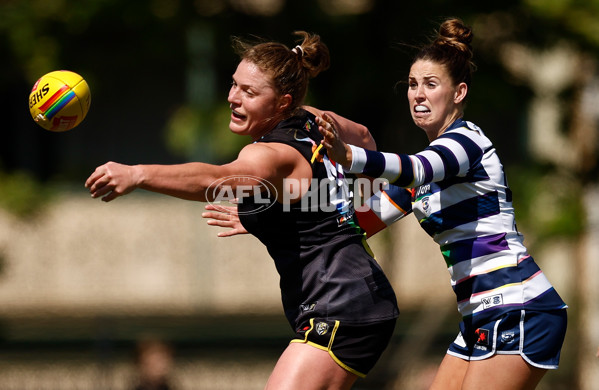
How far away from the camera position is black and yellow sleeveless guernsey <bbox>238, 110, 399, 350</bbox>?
13.3 feet

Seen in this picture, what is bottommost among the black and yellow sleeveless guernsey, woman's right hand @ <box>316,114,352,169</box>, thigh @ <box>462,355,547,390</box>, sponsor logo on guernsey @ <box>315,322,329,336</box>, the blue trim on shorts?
thigh @ <box>462,355,547,390</box>

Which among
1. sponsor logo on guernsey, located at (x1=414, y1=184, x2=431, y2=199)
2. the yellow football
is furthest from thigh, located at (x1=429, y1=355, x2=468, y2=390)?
the yellow football

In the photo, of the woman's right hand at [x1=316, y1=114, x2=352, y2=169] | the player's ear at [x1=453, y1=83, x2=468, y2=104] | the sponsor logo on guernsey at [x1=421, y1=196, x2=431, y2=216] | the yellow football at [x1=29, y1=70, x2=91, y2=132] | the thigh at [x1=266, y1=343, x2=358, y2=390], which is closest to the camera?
the woman's right hand at [x1=316, y1=114, x2=352, y2=169]

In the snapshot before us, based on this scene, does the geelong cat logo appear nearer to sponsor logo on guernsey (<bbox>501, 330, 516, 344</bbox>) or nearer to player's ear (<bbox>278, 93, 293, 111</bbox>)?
player's ear (<bbox>278, 93, 293, 111</bbox>)

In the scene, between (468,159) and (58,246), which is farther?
(58,246)

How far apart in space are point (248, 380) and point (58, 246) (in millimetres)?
4755

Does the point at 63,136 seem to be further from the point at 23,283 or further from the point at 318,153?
the point at 318,153

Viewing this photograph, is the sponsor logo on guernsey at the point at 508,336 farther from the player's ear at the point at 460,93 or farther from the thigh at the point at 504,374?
the player's ear at the point at 460,93

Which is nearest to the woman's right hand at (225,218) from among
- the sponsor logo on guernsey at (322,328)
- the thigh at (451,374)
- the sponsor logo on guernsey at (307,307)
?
the sponsor logo on guernsey at (307,307)

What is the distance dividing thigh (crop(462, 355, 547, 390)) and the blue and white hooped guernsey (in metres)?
0.19

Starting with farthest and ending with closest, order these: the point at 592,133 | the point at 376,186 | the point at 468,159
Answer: the point at 592,133, the point at 376,186, the point at 468,159

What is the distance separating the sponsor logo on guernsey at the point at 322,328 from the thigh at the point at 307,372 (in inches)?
2.8

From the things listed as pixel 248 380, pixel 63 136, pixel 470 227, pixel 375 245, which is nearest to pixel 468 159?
pixel 470 227

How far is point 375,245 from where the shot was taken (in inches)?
420
